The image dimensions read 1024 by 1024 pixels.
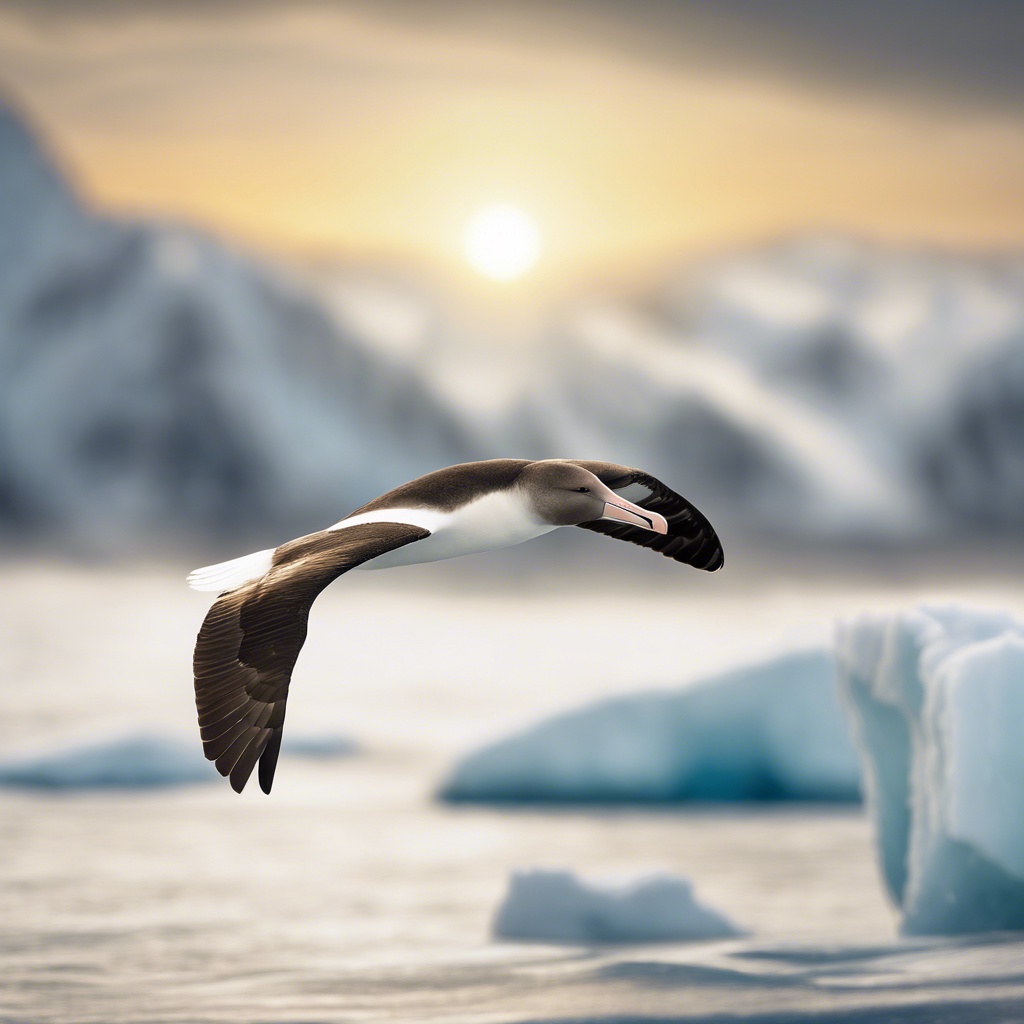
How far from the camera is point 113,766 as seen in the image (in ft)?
79.0

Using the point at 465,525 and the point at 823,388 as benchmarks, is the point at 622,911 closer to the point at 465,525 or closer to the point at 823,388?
the point at 465,525

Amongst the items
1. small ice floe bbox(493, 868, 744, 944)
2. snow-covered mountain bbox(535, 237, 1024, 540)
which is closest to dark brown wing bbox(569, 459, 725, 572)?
small ice floe bbox(493, 868, 744, 944)

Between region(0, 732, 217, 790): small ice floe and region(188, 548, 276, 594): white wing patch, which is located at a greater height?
region(0, 732, 217, 790): small ice floe

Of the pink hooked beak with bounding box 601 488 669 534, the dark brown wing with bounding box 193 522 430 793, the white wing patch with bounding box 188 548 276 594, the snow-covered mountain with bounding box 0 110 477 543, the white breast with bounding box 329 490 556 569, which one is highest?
the snow-covered mountain with bounding box 0 110 477 543

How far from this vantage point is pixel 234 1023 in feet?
34.7

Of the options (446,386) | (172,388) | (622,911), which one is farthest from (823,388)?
(622,911)

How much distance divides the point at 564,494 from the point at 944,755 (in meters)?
5.27

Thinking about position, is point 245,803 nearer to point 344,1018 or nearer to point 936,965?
point 344,1018

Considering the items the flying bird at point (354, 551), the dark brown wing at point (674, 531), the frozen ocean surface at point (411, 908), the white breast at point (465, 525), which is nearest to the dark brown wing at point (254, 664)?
the flying bird at point (354, 551)

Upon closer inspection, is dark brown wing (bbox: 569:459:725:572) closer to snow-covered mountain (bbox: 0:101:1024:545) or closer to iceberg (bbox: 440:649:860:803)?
iceberg (bbox: 440:649:860:803)

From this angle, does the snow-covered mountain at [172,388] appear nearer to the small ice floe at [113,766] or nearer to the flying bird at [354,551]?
the small ice floe at [113,766]

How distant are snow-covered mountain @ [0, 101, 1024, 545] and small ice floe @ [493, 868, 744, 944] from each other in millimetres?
99074

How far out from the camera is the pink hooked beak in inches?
296

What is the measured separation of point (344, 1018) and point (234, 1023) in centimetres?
78
